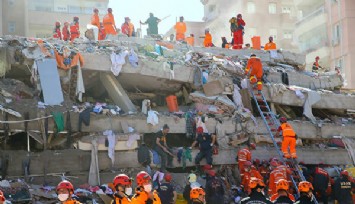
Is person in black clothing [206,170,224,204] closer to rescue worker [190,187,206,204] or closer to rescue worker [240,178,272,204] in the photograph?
rescue worker [190,187,206,204]

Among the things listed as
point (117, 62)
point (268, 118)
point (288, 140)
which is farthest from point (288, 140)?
point (117, 62)

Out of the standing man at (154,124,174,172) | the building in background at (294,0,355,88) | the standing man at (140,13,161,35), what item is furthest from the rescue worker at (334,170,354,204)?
the building in background at (294,0,355,88)

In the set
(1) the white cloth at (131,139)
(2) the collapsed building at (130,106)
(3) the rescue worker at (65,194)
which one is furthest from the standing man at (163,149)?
(3) the rescue worker at (65,194)

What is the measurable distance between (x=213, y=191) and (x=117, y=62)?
565cm

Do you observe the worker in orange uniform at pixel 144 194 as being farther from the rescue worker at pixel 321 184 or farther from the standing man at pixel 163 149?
the rescue worker at pixel 321 184

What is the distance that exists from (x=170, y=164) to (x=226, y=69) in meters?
5.10

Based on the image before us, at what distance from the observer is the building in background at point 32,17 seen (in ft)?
131

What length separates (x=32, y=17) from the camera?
4053cm

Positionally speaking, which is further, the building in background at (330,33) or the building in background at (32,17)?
the building in background at (32,17)

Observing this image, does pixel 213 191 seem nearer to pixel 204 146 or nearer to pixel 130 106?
pixel 204 146

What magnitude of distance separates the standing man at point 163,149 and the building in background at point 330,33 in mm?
22472

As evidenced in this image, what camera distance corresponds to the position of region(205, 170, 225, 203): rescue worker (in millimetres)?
13523

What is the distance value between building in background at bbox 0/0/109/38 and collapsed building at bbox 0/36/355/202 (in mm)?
22201

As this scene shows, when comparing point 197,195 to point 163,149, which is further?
point 163,149
